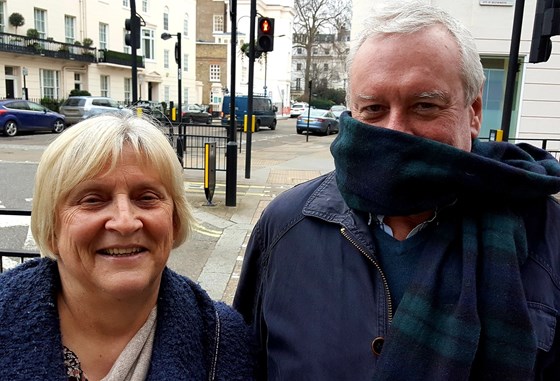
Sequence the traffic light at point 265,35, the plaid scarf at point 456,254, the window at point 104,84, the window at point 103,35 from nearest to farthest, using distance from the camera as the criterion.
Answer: the plaid scarf at point 456,254 → the traffic light at point 265,35 → the window at point 103,35 → the window at point 104,84

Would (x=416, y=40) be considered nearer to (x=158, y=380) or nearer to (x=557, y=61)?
(x=158, y=380)

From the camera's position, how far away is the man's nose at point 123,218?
4.74ft

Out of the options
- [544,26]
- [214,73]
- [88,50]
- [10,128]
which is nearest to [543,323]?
[544,26]

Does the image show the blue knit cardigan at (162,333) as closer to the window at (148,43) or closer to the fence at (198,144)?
the fence at (198,144)

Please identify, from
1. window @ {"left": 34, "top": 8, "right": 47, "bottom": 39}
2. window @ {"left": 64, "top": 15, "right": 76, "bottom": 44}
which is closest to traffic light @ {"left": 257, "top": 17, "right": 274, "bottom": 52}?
window @ {"left": 34, "top": 8, "right": 47, "bottom": 39}

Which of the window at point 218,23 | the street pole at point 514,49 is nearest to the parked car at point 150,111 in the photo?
the street pole at point 514,49

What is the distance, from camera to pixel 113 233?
4.78 feet

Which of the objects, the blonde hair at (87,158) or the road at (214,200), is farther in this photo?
the road at (214,200)

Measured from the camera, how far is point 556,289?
1.33m

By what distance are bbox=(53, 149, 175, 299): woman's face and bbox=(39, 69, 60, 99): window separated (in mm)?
33275

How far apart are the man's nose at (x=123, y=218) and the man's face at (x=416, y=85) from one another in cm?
74

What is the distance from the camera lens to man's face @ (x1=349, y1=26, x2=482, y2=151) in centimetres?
141

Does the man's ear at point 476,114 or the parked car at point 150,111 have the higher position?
the man's ear at point 476,114

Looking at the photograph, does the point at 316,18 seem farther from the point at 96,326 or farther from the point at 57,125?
the point at 96,326
